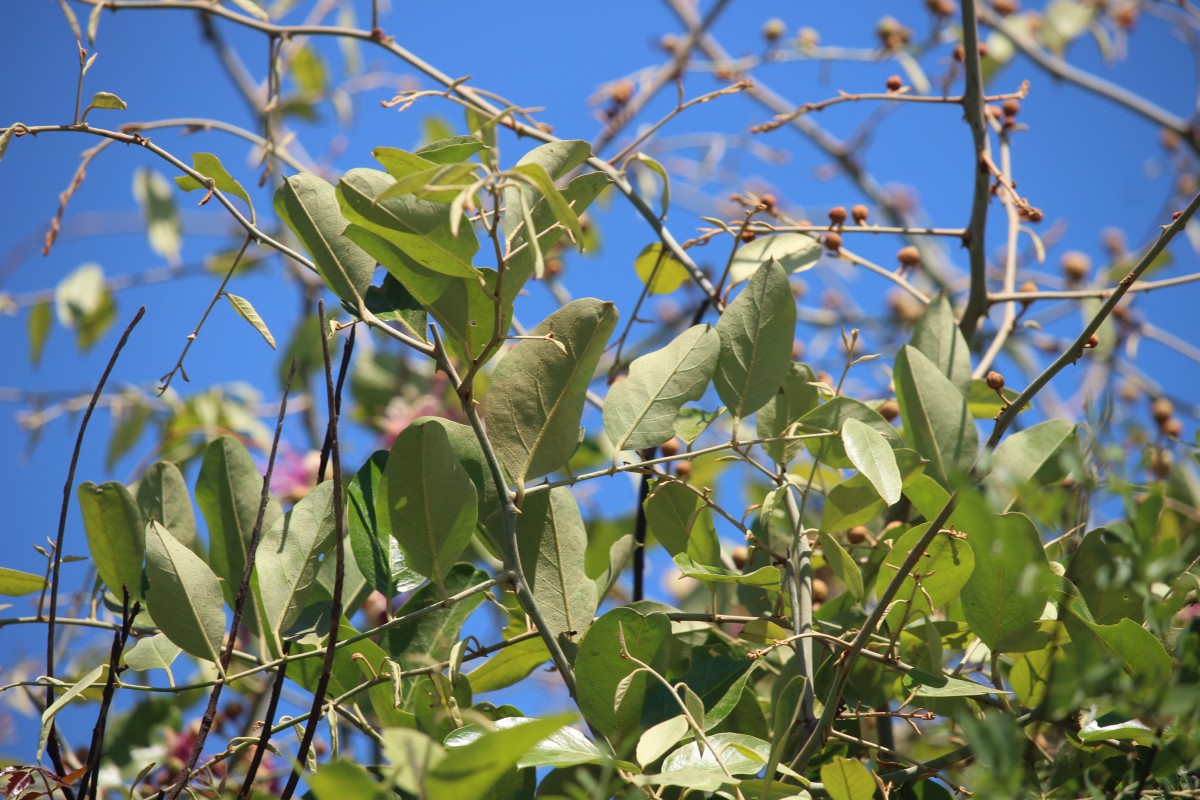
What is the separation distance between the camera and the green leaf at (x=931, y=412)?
2.13 ft

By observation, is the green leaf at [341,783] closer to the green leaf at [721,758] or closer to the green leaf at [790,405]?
the green leaf at [721,758]

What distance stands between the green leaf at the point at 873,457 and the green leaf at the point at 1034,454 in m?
0.16

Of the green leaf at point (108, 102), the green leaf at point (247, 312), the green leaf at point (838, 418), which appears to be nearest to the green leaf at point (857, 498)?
the green leaf at point (838, 418)

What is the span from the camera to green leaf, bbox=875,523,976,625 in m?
0.53

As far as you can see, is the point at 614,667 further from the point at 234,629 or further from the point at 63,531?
the point at 63,531

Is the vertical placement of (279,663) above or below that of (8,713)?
below

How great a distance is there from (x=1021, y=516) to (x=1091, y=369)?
158cm

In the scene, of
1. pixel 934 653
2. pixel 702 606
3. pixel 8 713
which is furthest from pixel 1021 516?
pixel 8 713

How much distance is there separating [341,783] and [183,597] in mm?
230

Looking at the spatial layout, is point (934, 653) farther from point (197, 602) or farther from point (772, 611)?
point (197, 602)

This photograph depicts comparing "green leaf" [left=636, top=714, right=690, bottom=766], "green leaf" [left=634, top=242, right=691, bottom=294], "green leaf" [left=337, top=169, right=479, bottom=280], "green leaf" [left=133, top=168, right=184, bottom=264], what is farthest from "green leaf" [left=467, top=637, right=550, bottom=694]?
"green leaf" [left=133, top=168, right=184, bottom=264]

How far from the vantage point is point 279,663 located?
51 cm

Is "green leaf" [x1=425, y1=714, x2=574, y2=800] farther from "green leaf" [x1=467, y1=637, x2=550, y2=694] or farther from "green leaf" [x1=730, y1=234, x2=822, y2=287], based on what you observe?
"green leaf" [x1=730, y1=234, x2=822, y2=287]

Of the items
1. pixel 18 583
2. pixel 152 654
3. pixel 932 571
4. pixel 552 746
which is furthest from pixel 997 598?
pixel 18 583
